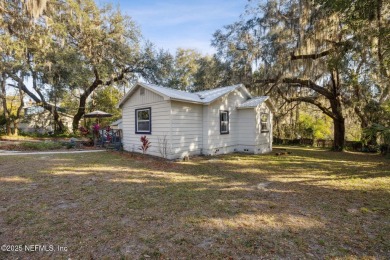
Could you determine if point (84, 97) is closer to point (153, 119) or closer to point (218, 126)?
point (153, 119)

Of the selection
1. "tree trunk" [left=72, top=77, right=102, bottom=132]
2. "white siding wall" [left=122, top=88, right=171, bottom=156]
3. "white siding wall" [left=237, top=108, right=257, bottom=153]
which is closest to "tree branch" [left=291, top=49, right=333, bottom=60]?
"white siding wall" [left=237, top=108, right=257, bottom=153]

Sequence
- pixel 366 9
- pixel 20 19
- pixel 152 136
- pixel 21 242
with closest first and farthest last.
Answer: pixel 21 242, pixel 366 9, pixel 152 136, pixel 20 19

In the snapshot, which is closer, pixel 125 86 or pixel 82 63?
pixel 82 63

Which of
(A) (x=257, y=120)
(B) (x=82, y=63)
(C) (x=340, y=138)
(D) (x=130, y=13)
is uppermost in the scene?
(D) (x=130, y=13)

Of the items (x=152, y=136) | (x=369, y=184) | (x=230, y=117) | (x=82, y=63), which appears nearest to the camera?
(x=369, y=184)

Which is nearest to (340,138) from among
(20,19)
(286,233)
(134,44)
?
(286,233)

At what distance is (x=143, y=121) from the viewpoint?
967 cm

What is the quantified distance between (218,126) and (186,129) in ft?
5.99

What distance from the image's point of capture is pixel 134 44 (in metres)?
18.2

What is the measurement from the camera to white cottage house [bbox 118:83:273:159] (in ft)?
27.8

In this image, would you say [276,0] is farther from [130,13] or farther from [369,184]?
[130,13]

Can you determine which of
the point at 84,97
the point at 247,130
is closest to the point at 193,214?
the point at 247,130

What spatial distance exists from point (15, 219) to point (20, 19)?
47.5 ft

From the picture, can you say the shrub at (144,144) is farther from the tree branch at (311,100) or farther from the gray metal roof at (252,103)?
the tree branch at (311,100)
